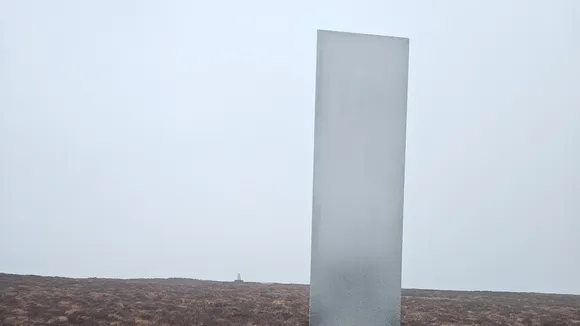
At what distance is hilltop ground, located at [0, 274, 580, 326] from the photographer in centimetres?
2041

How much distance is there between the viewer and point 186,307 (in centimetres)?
2322

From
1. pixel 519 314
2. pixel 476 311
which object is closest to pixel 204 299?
pixel 476 311

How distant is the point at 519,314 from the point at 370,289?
77.8 ft

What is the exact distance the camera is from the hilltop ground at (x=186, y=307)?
20.4m

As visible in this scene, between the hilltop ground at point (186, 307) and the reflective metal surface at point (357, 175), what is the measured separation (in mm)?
15827

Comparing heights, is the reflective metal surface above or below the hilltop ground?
above

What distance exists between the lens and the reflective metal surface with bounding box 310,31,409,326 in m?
5.62

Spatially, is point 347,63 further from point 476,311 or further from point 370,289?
point 476,311

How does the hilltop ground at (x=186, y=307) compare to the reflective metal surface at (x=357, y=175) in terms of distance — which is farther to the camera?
the hilltop ground at (x=186, y=307)

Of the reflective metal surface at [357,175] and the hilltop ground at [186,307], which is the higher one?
the reflective metal surface at [357,175]

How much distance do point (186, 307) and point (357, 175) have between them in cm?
1926

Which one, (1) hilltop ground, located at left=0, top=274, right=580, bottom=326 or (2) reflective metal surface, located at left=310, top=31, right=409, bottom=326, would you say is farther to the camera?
(1) hilltop ground, located at left=0, top=274, right=580, bottom=326

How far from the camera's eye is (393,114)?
18.9 feet

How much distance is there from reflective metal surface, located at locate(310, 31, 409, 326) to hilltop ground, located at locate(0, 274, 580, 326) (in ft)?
51.9
